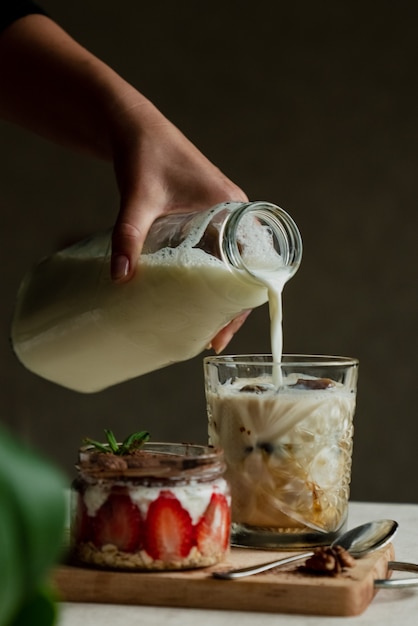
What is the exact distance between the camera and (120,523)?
762 mm

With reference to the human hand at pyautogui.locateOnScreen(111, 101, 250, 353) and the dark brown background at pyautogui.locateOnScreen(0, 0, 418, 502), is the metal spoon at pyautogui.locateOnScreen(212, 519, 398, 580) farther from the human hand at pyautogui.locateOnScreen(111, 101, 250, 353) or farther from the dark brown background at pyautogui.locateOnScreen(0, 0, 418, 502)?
the dark brown background at pyautogui.locateOnScreen(0, 0, 418, 502)

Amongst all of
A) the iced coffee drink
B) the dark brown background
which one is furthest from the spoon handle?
the dark brown background

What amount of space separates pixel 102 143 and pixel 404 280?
1.96 metres

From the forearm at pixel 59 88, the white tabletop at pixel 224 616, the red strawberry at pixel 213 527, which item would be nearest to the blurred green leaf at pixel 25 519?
the white tabletop at pixel 224 616

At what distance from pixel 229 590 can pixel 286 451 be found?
197 mm

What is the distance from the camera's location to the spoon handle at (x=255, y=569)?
0.73 meters

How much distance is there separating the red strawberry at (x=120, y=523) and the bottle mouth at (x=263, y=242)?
0.23 meters

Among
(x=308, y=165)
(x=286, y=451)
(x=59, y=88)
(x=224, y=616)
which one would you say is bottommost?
(x=224, y=616)

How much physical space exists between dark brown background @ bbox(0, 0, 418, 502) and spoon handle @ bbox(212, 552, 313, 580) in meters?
2.28

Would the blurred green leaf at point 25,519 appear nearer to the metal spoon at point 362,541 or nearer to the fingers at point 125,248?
the metal spoon at point 362,541

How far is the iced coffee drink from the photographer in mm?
897

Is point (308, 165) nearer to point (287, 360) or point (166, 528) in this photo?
point (287, 360)

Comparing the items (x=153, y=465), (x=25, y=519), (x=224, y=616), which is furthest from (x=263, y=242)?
(x=25, y=519)

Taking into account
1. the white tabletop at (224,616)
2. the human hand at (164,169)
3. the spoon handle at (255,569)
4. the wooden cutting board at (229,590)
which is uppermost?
the human hand at (164,169)
